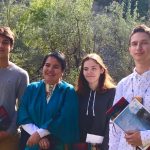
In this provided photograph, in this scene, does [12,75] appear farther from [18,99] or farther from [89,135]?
[89,135]

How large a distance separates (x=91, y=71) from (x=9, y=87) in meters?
1.02

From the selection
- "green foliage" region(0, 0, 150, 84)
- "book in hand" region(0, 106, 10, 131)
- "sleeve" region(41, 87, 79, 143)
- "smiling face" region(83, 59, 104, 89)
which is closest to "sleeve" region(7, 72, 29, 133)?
"book in hand" region(0, 106, 10, 131)

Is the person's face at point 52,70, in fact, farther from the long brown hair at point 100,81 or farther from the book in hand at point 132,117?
the book in hand at point 132,117

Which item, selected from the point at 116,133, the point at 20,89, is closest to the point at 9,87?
the point at 20,89

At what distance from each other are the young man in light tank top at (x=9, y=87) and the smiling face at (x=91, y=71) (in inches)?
31.4

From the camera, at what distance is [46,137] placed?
14.5ft

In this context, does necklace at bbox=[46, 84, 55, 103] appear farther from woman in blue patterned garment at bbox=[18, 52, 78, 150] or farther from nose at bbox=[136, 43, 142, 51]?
nose at bbox=[136, 43, 142, 51]

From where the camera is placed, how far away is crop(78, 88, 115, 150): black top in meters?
4.48

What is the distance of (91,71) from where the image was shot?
176 inches

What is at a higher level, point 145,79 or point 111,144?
point 145,79

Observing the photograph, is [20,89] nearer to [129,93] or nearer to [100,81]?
[100,81]

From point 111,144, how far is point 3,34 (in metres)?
1.97

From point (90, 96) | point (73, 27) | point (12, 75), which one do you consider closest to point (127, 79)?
point (90, 96)

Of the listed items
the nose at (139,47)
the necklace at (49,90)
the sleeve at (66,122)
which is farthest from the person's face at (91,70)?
the nose at (139,47)
